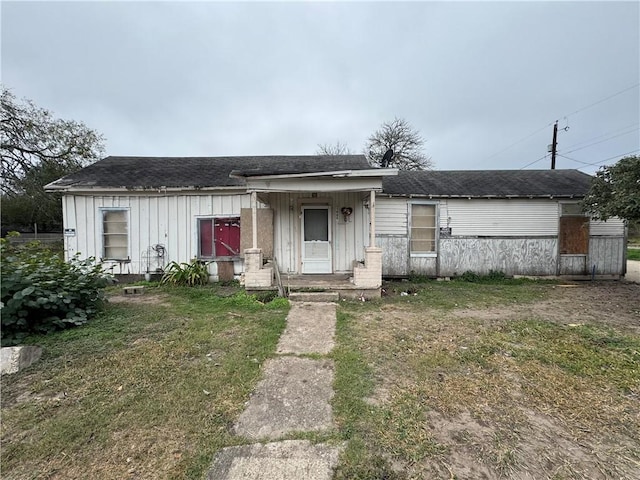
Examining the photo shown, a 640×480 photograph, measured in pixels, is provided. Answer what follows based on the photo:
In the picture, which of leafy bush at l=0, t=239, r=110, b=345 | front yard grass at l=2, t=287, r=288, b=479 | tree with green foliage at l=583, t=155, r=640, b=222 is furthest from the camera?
tree with green foliage at l=583, t=155, r=640, b=222

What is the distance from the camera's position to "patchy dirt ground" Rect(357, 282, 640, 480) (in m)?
1.87

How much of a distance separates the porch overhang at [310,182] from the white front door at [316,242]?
157cm

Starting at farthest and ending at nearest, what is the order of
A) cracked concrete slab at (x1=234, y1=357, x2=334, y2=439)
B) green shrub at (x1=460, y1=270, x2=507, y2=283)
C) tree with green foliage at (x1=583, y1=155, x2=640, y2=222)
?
1. green shrub at (x1=460, y1=270, x2=507, y2=283)
2. tree with green foliage at (x1=583, y1=155, x2=640, y2=222)
3. cracked concrete slab at (x1=234, y1=357, x2=334, y2=439)

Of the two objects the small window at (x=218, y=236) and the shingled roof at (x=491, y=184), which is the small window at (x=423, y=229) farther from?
the small window at (x=218, y=236)

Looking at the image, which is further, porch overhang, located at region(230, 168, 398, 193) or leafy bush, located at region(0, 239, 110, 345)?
porch overhang, located at region(230, 168, 398, 193)

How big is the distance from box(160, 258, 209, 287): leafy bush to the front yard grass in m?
2.86

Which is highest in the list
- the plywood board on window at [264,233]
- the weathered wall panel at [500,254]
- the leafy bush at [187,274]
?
the plywood board on window at [264,233]

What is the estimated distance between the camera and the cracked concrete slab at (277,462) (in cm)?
172

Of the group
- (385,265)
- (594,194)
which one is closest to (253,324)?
(385,265)

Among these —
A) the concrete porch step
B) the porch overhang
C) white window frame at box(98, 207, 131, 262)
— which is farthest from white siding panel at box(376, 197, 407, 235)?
white window frame at box(98, 207, 131, 262)

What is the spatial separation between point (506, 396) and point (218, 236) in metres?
7.44

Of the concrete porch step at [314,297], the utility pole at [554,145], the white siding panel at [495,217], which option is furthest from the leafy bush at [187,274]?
the utility pole at [554,145]

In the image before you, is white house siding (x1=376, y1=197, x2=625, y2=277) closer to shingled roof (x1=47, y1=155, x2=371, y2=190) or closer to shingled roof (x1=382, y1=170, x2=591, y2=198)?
shingled roof (x1=382, y1=170, x2=591, y2=198)

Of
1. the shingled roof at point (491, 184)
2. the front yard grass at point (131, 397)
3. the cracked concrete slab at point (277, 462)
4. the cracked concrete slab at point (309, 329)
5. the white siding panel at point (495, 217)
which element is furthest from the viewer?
A: the white siding panel at point (495, 217)
